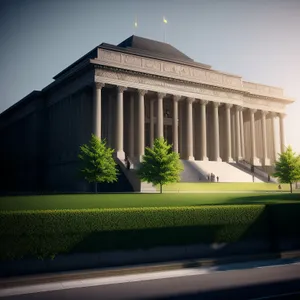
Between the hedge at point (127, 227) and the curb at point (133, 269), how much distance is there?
0.95 meters

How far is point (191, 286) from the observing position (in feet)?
40.8

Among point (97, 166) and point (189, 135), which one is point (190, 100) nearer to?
point (189, 135)

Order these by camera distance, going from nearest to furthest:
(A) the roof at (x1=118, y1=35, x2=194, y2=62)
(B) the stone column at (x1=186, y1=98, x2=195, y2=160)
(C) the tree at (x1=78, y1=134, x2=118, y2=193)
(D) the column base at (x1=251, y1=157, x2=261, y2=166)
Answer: (C) the tree at (x1=78, y1=134, x2=118, y2=193), (B) the stone column at (x1=186, y1=98, x2=195, y2=160), (A) the roof at (x1=118, y1=35, x2=194, y2=62), (D) the column base at (x1=251, y1=157, x2=261, y2=166)

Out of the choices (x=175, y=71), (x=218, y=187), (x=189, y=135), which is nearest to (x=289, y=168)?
(x=218, y=187)

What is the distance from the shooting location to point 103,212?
15.2 meters

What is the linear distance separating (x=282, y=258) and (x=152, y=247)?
7.05m

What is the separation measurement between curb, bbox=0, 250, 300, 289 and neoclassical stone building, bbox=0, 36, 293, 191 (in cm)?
3018

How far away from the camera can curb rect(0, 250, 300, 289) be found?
12.9 meters

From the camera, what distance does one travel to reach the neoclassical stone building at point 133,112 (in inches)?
2159

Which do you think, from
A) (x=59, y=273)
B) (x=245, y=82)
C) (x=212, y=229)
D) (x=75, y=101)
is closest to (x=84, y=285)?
(x=59, y=273)

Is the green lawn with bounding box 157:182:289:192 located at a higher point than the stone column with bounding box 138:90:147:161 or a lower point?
lower

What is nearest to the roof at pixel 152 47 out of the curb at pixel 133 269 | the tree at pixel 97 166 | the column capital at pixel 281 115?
the column capital at pixel 281 115

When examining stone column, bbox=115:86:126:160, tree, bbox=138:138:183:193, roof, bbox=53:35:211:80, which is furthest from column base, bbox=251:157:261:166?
tree, bbox=138:138:183:193

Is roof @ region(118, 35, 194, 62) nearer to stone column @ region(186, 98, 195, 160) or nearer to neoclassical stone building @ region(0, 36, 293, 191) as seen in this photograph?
neoclassical stone building @ region(0, 36, 293, 191)
